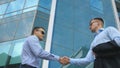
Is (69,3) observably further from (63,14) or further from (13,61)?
(13,61)

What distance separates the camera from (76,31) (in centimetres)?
938

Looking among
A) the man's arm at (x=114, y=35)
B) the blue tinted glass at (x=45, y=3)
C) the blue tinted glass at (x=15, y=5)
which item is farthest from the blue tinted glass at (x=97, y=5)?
the man's arm at (x=114, y=35)

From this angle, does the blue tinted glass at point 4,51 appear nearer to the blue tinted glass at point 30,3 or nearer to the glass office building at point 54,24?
the glass office building at point 54,24

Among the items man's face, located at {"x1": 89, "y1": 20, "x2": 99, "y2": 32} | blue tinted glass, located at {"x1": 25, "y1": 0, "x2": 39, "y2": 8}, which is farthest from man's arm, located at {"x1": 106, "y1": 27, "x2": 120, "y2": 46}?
blue tinted glass, located at {"x1": 25, "y1": 0, "x2": 39, "y2": 8}

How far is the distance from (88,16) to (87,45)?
5.47ft

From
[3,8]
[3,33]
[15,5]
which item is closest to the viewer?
[3,33]

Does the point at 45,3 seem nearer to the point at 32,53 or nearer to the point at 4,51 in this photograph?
the point at 4,51

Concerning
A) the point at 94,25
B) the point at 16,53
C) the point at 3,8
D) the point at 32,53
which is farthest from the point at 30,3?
the point at 94,25

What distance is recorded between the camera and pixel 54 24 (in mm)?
8969

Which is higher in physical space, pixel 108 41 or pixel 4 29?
pixel 4 29

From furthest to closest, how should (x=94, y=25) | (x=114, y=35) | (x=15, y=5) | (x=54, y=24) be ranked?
(x=15, y=5), (x=54, y=24), (x=94, y=25), (x=114, y=35)

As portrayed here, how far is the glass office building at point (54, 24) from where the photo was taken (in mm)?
8594

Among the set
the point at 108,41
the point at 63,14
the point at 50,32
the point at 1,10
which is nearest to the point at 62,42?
the point at 50,32

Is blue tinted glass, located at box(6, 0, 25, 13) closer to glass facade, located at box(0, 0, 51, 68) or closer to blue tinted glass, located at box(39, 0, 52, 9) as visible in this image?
glass facade, located at box(0, 0, 51, 68)
